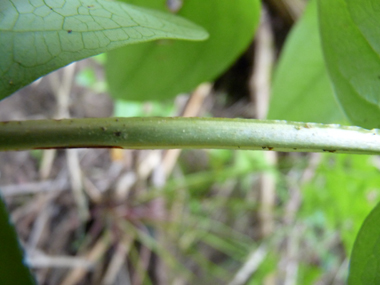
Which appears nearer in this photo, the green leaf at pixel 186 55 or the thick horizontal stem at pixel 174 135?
the thick horizontal stem at pixel 174 135

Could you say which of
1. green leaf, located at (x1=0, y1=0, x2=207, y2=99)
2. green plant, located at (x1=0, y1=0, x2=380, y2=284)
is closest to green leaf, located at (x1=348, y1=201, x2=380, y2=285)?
green plant, located at (x1=0, y1=0, x2=380, y2=284)

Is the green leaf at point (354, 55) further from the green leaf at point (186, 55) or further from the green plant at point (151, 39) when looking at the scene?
the green leaf at point (186, 55)

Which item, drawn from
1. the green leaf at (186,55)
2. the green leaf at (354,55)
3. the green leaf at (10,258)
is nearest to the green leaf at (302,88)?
the green leaf at (186,55)

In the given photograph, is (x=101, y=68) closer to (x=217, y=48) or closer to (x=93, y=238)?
(x=93, y=238)

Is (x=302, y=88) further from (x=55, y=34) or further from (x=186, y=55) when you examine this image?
(x=55, y=34)

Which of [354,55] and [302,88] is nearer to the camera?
[354,55]

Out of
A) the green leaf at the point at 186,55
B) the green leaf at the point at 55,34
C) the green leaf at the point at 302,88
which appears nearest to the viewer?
the green leaf at the point at 55,34

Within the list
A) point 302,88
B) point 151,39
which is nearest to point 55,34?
point 151,39
